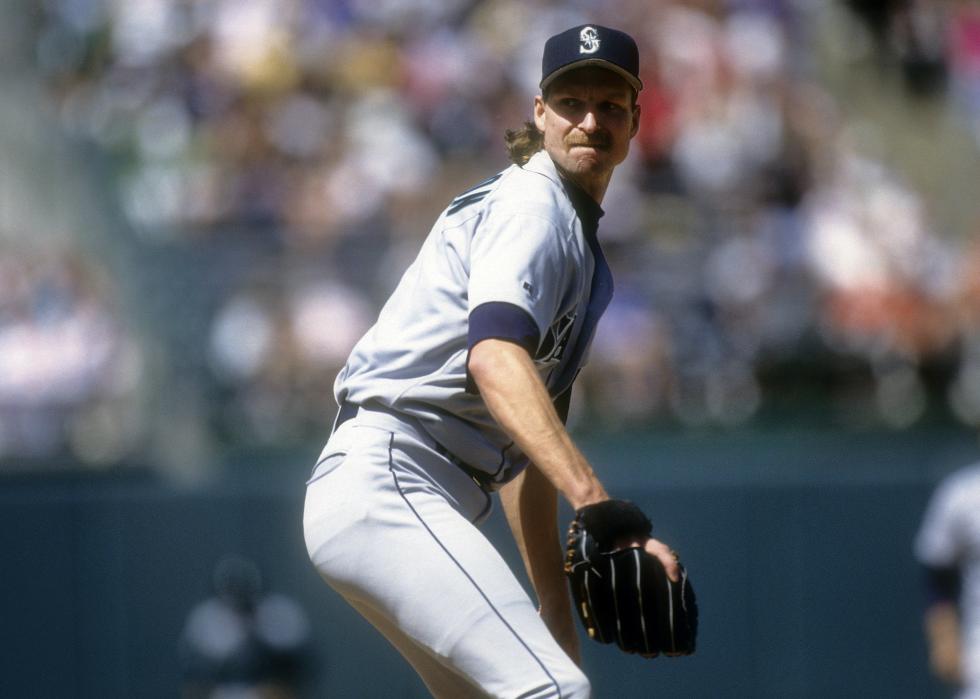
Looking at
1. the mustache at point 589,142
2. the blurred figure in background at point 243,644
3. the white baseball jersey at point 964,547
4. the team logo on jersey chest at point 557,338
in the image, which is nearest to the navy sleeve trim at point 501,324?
the team logo on jersey chest at point 557,338

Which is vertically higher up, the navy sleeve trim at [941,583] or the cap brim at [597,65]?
the cap brim at [597,65]

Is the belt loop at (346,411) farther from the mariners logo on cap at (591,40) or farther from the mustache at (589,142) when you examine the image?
the mariners logo on cap at (591,40)

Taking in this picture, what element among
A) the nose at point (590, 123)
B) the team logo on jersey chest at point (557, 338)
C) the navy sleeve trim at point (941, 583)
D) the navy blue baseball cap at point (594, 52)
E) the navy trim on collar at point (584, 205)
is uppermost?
the navy blue baseball cap at point (594, 52)

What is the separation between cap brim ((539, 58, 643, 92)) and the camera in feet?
10.7

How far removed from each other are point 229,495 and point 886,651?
3.39 metres

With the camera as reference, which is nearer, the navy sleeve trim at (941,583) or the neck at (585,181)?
the neck at (585,181)

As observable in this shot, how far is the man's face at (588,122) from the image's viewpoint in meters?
3.31

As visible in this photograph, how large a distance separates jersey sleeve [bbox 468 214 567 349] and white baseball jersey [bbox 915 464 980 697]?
165 inches

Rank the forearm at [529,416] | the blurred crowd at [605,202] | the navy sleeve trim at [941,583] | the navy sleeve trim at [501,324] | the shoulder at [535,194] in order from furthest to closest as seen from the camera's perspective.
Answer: the blurred crowd at [605,202] → the navy sleeve trim at [941,583] → the shoulder at [535,194] → the navy sleeve trim at [501,324] → the forearm at [529,416]

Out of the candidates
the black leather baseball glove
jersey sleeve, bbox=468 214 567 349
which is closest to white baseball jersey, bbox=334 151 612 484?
jersey sleeve, bbox=468 214 567 349

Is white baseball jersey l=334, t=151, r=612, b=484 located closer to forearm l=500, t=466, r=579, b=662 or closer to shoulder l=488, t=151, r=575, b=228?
shoulder l=488, t=151, r=575, b=228

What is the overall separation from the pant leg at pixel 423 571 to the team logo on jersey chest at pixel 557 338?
1.03ft

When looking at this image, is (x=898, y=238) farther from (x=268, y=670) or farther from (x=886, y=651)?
(x=268, y=670)

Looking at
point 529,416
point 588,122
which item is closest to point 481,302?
point 529,416
